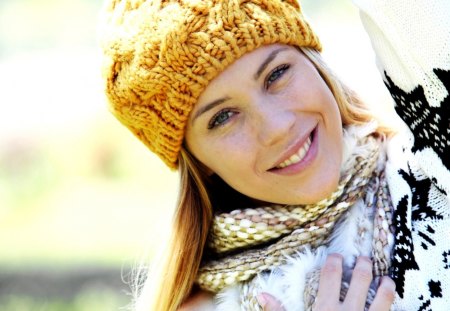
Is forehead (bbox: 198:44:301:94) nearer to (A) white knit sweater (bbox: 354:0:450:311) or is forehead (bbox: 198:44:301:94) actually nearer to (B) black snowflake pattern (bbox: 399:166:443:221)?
(A) white knit sweater (bbox: 354:0:450:311)

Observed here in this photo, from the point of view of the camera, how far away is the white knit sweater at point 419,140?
1985 millimetres

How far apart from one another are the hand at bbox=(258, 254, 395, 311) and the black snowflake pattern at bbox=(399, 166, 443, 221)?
174 mm

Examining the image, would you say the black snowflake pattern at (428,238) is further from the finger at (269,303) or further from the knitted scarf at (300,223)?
the finger at (269,303)

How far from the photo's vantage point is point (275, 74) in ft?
7.54

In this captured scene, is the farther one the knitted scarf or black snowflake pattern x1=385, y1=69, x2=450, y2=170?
the knitted scarf

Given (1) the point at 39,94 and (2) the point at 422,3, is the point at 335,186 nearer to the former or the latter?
(2) the point at 422,3

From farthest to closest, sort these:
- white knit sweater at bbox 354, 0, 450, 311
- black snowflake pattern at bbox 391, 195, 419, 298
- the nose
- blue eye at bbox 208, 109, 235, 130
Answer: blue eye at bbox 208, 109, 235, 130
the nose
black snowflake pattern at bbox 391, 195, 419, 298
white knit sweater at bbox 354, 0, 450, 311

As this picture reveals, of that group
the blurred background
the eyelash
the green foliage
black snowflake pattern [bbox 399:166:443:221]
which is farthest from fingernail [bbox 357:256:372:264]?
the green foliage

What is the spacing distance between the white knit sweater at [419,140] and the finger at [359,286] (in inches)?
2.2

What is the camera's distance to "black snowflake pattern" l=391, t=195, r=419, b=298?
2.10 meters

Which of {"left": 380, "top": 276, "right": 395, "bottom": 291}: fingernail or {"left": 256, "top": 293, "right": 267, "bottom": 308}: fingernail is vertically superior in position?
{"left": 380, "top": 276, "right": 395, "bottom": 291}: fingernail

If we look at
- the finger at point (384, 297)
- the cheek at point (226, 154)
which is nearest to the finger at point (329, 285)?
the finger at point (384, 297)

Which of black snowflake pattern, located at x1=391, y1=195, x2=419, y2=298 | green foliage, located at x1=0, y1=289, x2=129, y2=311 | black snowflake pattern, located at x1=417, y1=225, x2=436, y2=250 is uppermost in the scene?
black snowflake pattern, located at x1=417, y1=225, x2=436, y2=250

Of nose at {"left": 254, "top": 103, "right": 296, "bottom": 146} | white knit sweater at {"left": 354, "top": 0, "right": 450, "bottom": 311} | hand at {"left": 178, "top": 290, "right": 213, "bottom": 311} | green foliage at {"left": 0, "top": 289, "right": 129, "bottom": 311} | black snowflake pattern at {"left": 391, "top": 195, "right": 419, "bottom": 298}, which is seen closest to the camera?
white knit sweater at {"left": 354, "top": 0, "right": 450, "bottom": 311}
